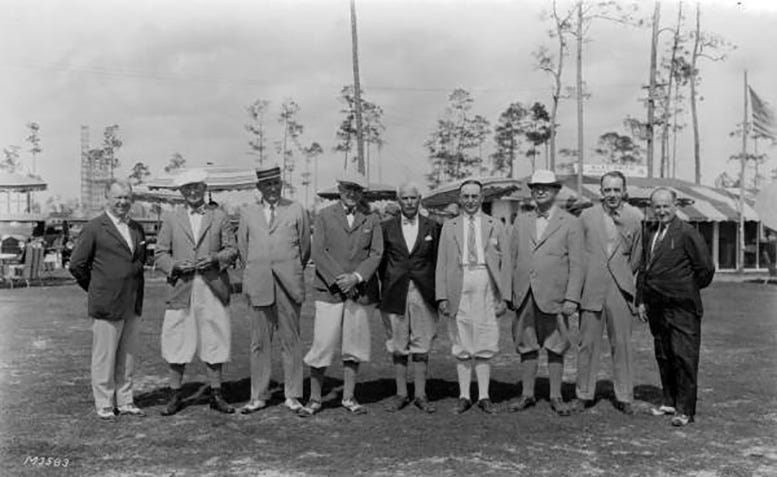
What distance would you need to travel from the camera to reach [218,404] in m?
5.78

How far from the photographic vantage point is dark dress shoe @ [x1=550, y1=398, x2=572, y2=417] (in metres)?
5.72

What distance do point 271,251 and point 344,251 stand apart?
0.58 metres

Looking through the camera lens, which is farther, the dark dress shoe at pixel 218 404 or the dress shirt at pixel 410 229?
the dress shirt at pixel 410 229

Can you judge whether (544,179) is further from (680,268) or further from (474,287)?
(680,268)

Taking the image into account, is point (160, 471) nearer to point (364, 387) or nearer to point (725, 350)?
point (364, 387)

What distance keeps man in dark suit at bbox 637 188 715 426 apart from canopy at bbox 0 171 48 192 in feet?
59.7

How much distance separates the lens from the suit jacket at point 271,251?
5789mm

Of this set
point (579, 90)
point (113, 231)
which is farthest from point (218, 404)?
point (579, 90)

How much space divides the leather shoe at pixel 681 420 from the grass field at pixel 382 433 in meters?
0.09

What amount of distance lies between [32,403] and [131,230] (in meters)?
1.66

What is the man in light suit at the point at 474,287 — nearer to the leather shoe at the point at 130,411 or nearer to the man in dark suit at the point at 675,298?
the man in dark suit at the point at 675,298

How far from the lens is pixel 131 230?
5.91 metres

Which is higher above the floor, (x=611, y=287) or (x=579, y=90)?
(x=579, y=90)

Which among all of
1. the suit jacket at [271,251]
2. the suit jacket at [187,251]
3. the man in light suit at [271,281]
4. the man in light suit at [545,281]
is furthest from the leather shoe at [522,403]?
the suit jacket at [187,251]
